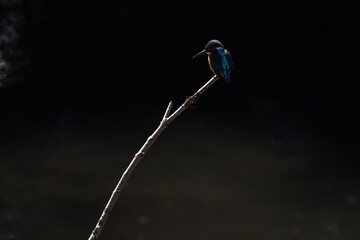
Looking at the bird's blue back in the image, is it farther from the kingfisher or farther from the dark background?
the dark background

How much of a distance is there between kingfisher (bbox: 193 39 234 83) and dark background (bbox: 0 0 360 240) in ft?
8.71

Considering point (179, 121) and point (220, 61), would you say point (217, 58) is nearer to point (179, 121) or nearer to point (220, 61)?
point (220, 61)

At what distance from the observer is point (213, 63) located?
1473mm

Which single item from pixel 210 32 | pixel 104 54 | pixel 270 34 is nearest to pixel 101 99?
pixel 104 54

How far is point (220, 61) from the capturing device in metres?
1.51

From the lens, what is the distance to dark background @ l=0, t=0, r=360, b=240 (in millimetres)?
4219

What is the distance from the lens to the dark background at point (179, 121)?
4.22 meters

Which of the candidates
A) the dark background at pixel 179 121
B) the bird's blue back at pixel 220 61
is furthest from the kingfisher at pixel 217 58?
the dark background at pixel 179 121

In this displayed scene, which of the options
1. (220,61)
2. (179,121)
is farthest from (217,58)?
(179,121)

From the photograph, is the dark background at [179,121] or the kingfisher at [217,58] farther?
the dark background at [179,121]

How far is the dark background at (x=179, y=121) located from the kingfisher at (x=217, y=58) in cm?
266

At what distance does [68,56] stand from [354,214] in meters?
3.11

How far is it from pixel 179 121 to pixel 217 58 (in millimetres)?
3953

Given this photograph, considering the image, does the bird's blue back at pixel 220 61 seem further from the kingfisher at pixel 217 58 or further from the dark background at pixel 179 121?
the dark background at pixel 179 121
